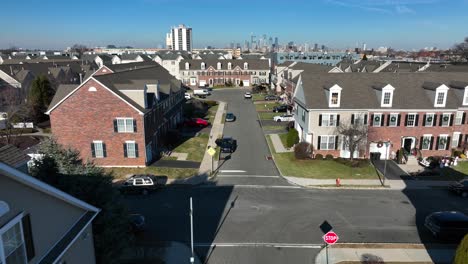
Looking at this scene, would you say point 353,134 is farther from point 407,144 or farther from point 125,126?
point 125,126

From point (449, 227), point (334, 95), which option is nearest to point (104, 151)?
point (334, 95)

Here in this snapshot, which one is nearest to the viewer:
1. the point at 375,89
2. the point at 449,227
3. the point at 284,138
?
the point at 449,227

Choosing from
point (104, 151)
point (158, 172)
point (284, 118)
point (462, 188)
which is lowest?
point (158, 172)

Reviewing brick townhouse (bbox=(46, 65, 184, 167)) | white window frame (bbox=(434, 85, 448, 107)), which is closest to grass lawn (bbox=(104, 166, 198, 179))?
brick townhouse (bbox=(46, 65, 184, 167))

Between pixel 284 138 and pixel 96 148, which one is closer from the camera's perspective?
pixel 96 148

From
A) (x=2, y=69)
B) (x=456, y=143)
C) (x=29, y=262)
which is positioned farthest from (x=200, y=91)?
(x=29, y=262)

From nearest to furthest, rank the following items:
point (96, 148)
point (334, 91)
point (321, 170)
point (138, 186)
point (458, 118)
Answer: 1. point (138, 186)
2. point (321, 170)
3. point (96, 148)
4. point (334, 91)
5. point (458, 118)

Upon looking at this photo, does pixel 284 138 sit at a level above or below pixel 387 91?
below
